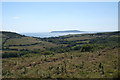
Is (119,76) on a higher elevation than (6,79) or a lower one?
higher

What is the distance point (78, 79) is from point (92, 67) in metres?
5.78

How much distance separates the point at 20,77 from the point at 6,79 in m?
1.85

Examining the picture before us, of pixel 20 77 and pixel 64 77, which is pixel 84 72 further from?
pixel 20 77

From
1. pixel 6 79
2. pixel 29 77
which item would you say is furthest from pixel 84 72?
pixel 6 79

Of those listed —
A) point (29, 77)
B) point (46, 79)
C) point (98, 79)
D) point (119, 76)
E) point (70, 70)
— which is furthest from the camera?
point (70, 70)

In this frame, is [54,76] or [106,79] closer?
[106,79]

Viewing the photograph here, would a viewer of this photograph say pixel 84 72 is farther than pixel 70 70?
No

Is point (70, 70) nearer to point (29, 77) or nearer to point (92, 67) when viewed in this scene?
point (92, 67)

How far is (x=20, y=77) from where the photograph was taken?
67.4 ft

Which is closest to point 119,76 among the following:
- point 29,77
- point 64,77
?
point 64,77

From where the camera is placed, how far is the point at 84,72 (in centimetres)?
2089

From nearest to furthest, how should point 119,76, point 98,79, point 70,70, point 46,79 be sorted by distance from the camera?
point 119,76, point 98,79, point 46,79, point 70,70

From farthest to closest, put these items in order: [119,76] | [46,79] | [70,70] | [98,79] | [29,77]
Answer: [70,70] < [29,77] < [46,79] < [98,79] < [119,76]

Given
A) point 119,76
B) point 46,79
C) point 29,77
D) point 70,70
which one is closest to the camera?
point 119,76
